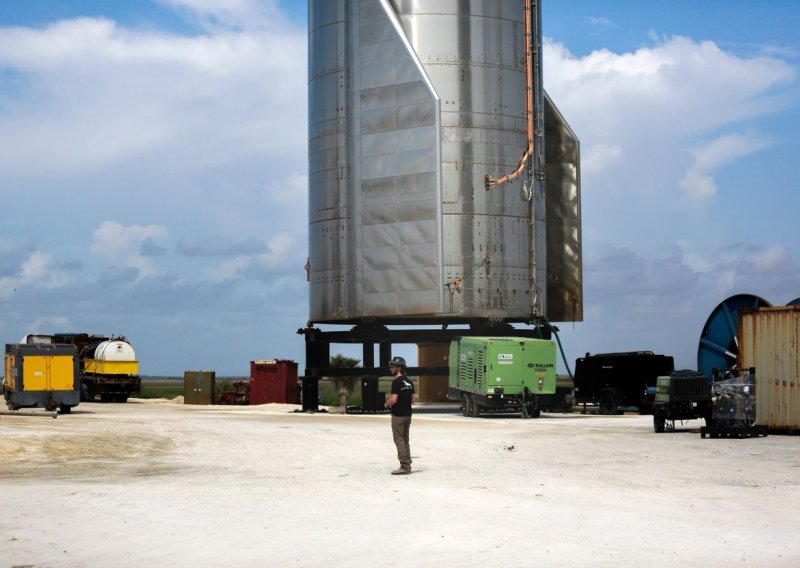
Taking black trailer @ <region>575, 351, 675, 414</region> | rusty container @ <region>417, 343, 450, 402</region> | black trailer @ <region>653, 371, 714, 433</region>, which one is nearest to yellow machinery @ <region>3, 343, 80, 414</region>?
black trailer @ <region>575, 351, 675, 414</region>

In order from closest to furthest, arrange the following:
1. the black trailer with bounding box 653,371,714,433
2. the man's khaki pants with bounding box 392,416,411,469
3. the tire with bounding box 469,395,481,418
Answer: the man's khaki pants with bounding box 392,416,411,469 → the black trailer with bounding box 653,371,714,433 → the tire with bounding box 469,395,481,418

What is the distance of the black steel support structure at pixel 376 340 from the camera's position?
50.8 meters

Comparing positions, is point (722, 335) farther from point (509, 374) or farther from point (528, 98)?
point (528, 98)

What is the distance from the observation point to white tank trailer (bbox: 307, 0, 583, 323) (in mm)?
48156

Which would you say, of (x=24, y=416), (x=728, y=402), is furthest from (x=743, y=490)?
(x=24, y=416)

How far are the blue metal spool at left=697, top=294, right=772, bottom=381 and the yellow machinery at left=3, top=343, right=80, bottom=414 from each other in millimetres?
Result: 23481

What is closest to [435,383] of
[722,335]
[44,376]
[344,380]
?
[344,380]

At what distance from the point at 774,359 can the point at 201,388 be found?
41.5 meters

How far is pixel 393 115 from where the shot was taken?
4859 cm

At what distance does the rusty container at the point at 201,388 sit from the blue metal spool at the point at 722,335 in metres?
34.8

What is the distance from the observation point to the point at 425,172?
1884 inches

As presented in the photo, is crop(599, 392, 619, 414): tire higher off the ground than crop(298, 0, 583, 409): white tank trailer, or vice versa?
crop(298, 0, 583, 409): white tank trailer

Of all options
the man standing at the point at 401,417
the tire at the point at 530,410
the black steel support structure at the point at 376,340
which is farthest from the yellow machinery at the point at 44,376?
the man standing at the point at 401,417

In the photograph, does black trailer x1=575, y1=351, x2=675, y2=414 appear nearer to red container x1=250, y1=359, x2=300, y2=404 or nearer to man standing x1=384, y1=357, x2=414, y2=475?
red container x1=250, y1=359, x2=300, y2=404
